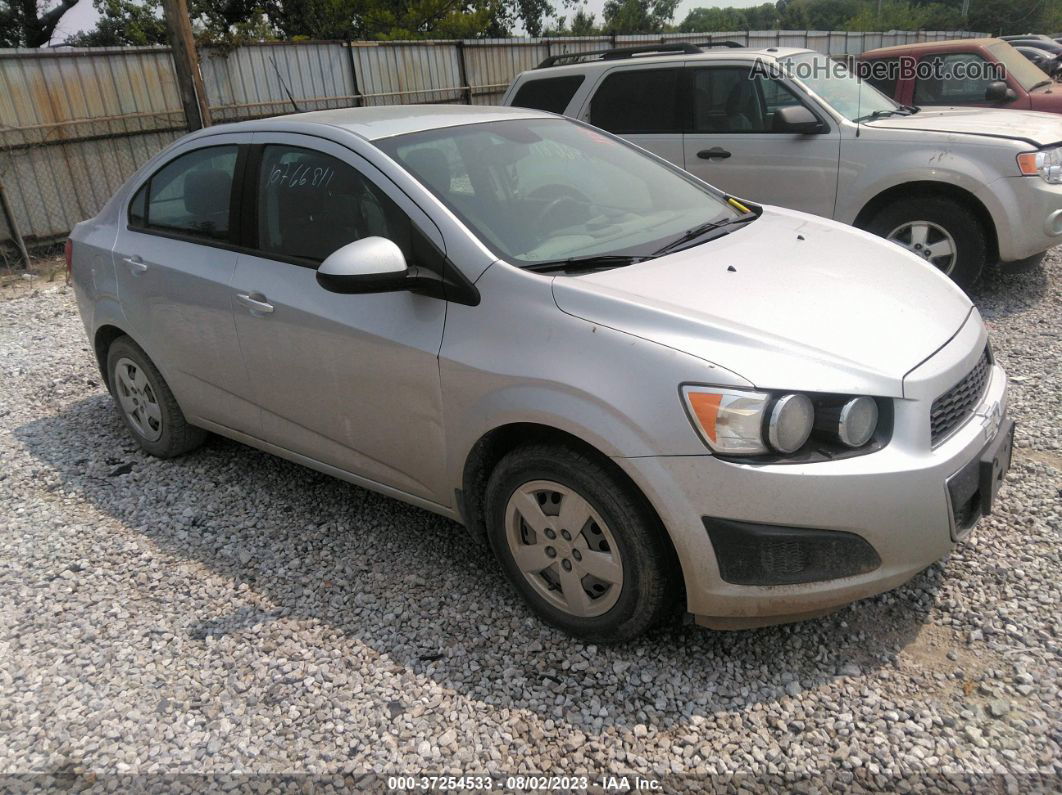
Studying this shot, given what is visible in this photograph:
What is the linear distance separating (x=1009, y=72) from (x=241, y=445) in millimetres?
8777

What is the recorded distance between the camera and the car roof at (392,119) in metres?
3.34

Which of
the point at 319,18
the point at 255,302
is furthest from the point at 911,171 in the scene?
the point at 319,18

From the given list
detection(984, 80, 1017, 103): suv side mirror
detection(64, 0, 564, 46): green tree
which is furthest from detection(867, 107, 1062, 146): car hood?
detection(64, 0, 564, 46): green tree

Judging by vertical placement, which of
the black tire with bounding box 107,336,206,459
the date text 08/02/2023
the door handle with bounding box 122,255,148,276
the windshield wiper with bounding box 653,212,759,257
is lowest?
the date text 08/02/2023

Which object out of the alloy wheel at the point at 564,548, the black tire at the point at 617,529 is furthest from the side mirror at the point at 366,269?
the alloy wheel at the point at 564,548

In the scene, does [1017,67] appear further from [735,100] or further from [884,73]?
[735,100]

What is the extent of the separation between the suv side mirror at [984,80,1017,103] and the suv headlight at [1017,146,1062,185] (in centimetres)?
300

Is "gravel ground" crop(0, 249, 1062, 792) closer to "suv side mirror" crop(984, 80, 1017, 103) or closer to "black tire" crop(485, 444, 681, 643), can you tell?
"black tire" crop(485, 444, 681, 643)

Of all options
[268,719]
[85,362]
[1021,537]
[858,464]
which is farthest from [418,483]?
[85,362]

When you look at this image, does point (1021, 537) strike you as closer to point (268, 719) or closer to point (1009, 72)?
point (268, 719)

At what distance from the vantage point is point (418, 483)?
3146 millimetres

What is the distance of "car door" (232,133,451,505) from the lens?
9.70 ft

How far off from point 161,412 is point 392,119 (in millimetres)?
2038

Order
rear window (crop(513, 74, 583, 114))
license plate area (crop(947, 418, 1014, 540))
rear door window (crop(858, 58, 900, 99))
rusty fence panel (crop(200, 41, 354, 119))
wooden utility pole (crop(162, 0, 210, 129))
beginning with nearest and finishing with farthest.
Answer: license plate area (crop(947, 418, 1014, 540)) → rear window (crop(513, 74, 583, 114)) → wooden utility pole (crop(162, 0, 210, 129)) → rear door window (crop(858, 58, 900, 99)) → rusty fence panel (crop(200, 41, 354, 119))
